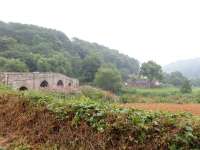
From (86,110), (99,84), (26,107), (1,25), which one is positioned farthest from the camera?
(1,25)

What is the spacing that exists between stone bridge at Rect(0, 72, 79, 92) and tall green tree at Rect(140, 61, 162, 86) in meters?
29.8

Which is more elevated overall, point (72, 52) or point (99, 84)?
point (72, 52)

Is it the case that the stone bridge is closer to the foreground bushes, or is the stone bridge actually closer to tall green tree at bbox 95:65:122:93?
tall green tree at bbox 95:65:122:93

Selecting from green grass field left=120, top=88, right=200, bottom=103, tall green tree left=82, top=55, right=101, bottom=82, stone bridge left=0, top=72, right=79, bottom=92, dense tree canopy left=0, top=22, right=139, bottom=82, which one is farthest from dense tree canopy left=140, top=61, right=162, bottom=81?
stone bridge left=0, top=72, right=79, bottom=92

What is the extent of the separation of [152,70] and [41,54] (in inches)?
828

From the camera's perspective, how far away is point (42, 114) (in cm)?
639

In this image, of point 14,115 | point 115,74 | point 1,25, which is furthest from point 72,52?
point 14,115

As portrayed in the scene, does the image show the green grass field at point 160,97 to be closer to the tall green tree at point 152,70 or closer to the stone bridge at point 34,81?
the stone bridge at point 34,81

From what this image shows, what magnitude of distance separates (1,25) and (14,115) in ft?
241

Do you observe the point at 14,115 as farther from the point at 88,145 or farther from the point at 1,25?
the point at 1,25

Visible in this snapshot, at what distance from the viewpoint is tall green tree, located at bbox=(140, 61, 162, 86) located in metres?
65.6

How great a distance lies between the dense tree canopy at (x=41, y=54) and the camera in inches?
2066

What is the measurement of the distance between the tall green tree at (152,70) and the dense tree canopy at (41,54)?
343 inches

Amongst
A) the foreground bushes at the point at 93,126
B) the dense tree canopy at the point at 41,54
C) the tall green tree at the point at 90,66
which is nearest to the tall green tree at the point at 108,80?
the dense tree canopy at the point at 41,54
